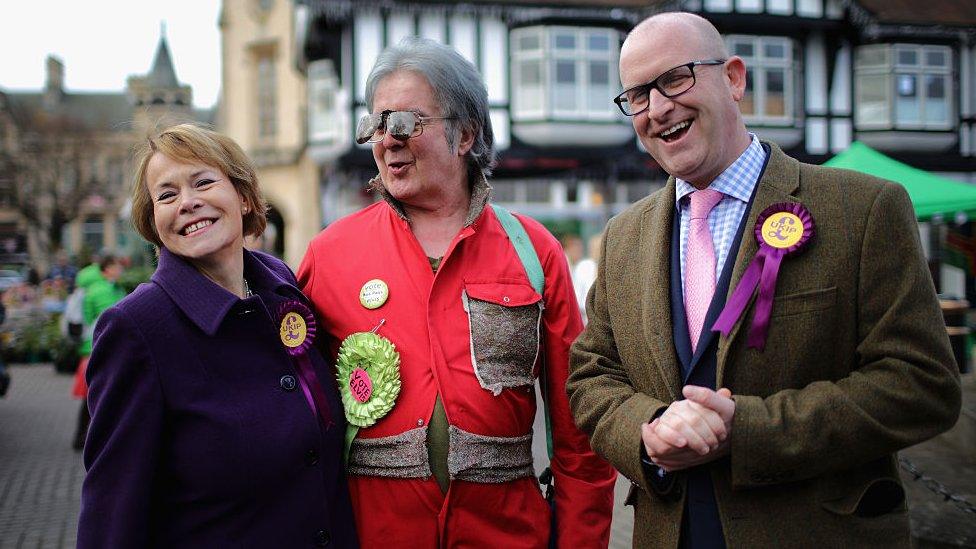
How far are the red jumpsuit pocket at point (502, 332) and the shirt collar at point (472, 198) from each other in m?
0.25

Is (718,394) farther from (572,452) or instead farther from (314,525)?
(314,525)

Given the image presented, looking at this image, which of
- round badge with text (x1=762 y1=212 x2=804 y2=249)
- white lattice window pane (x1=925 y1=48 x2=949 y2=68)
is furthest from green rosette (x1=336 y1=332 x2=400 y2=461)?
white lattice window pane (x1=925 y1=48 x2=949 y2=68)

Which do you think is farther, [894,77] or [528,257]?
[894,77]

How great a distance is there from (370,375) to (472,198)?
702mm

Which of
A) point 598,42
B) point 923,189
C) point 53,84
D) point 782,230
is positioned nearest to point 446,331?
point 782,230

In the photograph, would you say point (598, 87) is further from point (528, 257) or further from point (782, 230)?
point (782, 230)

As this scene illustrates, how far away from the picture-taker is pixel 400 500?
2.32 metres

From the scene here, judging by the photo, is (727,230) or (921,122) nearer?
(727,230)

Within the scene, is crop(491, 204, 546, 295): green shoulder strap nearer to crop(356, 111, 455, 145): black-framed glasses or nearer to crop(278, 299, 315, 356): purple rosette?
crop(356, 111, 455, 145): black-framed glasses

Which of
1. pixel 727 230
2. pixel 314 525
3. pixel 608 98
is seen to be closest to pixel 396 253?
pixel 314 525

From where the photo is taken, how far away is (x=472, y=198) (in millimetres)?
2652

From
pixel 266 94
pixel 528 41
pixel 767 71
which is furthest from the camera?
pixel 266 94

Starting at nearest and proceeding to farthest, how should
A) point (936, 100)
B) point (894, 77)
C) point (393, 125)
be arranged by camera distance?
point (393, 125)
point (894, 77)
point (936, 100)

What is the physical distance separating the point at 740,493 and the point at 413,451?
93cm
